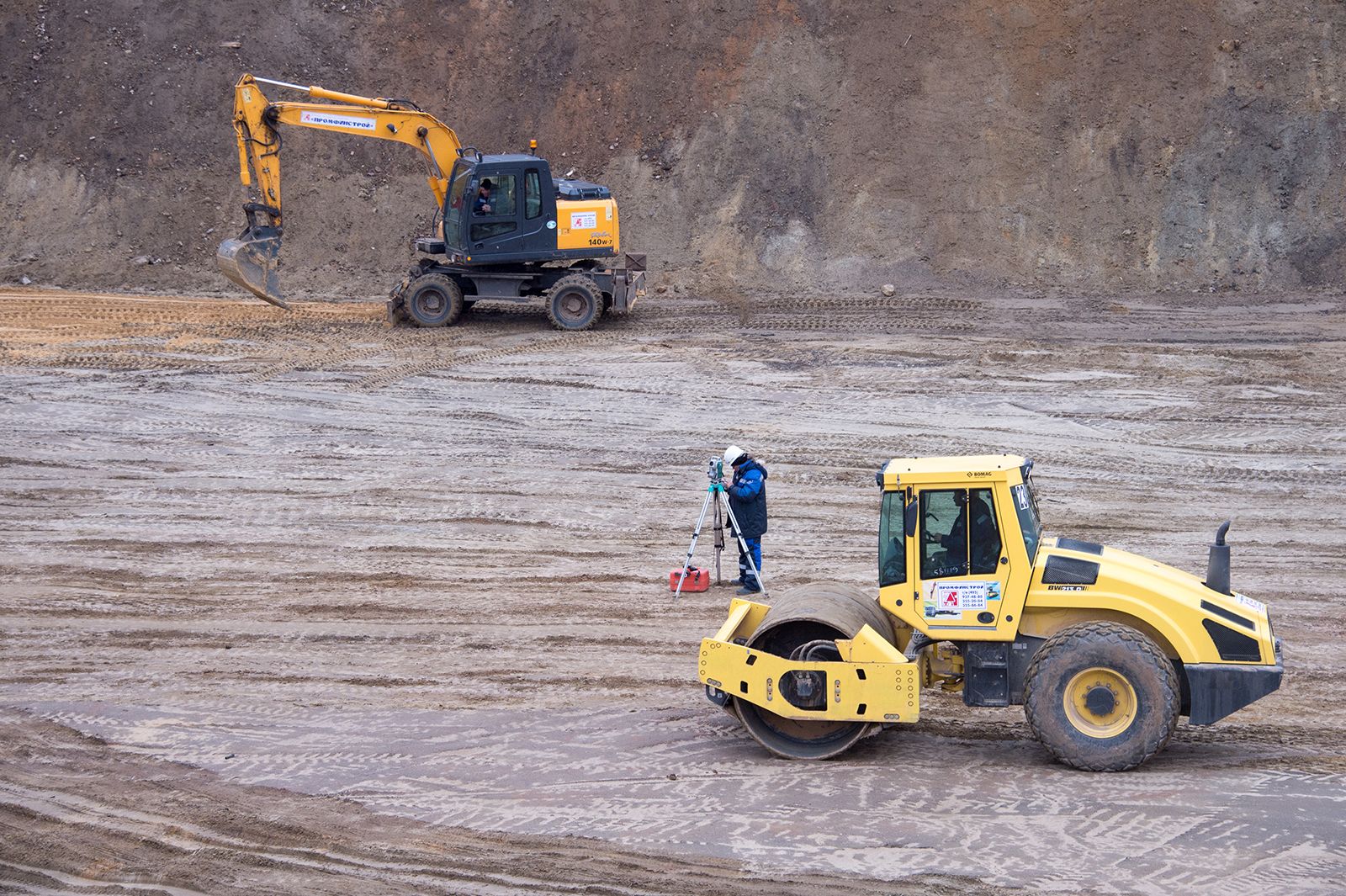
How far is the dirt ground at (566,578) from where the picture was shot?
697 cm

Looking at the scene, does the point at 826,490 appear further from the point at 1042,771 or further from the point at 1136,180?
the point at 1136,180

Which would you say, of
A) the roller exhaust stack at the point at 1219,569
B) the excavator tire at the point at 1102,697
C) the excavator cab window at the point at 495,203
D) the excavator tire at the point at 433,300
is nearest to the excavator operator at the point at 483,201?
the excavator cab window at the point at 495,203

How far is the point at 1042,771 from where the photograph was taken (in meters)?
7.79

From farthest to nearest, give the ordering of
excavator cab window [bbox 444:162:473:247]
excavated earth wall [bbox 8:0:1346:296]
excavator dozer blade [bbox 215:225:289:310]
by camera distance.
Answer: excavated earth wall [bbox 8:0:1346:296] < excavator cab window [bbox 444:162:473:247] < excavator dozer blade [bbox 215:225:289:310]

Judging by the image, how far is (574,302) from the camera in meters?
21.2

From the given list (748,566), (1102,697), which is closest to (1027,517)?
(1102,697)

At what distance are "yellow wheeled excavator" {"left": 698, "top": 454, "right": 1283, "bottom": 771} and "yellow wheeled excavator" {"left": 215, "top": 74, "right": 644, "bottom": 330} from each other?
13.5m

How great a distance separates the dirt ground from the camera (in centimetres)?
697

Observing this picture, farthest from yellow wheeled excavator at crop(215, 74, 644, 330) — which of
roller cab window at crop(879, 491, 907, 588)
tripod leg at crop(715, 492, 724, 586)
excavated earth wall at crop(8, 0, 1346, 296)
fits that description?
roller cab window at crop(879, 491, 907, 588)

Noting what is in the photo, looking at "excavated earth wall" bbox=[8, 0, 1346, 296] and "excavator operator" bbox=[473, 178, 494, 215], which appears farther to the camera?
"excavated earth wall" bbox=[8, 0, 1346, 296]

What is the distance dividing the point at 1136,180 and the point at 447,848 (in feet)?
71.2

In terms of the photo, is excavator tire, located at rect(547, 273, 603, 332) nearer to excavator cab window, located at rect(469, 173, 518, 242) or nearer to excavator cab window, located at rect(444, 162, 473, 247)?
excavator cab window, located at rect(469, 173, 518, 242)

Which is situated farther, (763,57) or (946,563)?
(763,57)

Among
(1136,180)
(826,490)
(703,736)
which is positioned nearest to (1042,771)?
(703,736)
